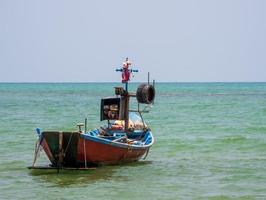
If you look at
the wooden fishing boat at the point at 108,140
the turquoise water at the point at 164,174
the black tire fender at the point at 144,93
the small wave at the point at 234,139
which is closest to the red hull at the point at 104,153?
the wooden fishing boat at the point at 108,140

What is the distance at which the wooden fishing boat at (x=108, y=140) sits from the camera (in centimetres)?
1738

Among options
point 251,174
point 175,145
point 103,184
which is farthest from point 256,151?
point 103,184

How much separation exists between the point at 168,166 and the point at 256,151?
4908 mm

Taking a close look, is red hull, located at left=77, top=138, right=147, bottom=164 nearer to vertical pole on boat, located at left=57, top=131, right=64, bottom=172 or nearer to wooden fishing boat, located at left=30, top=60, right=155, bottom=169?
wooden fishing boat, located at left=30, top=60, right=155, bottom=169

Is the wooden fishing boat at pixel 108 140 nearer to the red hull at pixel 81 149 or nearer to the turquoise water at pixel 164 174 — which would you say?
the red hull at pixel 81 149

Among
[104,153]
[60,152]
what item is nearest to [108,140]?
[104,153]

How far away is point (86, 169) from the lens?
1792 cm

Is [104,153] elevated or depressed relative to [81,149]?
depressed

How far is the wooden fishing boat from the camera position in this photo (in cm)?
1738

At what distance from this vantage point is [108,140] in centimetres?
1831

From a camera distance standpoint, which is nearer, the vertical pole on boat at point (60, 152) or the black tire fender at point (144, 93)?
the vertical pole on boat at point (60, 152)

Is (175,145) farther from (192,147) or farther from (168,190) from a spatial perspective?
(168,190)

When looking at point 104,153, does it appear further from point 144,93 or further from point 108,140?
point 144,93
